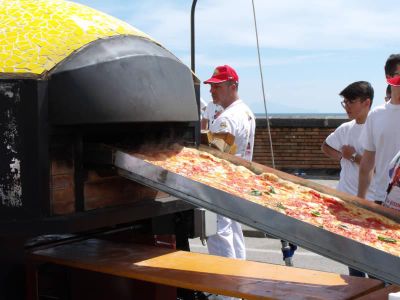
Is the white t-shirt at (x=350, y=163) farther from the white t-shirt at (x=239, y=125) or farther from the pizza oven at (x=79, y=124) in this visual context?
the pizza oven at (x=79, y=124)

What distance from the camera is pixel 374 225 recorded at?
10.1ft

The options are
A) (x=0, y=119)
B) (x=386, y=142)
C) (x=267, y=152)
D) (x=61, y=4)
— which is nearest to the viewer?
(x=0, y=119)

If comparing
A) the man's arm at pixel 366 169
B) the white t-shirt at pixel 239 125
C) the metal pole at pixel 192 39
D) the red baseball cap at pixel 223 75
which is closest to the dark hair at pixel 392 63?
the man's arm at pixel 366 169

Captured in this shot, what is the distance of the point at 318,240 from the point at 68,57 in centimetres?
129

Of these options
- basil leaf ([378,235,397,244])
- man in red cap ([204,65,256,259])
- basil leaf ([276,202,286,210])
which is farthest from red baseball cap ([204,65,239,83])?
basil leaf ([378,235,397,244])

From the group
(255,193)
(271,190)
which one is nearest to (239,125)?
(271,190)

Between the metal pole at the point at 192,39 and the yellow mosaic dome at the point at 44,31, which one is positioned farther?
the metal pole at the point at 192,39

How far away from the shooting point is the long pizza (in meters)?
2.90

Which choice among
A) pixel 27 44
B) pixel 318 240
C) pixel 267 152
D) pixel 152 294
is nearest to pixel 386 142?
pixel 152 294

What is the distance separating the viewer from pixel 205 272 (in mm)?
3330

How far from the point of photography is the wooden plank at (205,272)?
300 cm

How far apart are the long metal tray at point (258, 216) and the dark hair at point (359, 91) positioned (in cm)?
248

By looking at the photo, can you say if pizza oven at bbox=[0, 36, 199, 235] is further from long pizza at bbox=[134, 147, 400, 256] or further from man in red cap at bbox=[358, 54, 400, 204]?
man in red cap at bbox=[358, 54, 400, 204]

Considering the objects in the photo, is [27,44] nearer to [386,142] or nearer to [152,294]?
[152,294]
